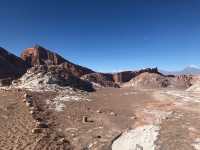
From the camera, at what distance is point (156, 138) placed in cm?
2625

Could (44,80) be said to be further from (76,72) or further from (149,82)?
(149,82)

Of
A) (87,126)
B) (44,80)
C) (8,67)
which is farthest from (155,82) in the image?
(87,126)

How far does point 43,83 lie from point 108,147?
44529 mm

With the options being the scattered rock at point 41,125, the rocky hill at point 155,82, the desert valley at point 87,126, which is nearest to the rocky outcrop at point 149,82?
the rocky hill at point 155,82

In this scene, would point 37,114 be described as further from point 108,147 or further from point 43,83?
point 43,83

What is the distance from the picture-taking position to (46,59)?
561 ft


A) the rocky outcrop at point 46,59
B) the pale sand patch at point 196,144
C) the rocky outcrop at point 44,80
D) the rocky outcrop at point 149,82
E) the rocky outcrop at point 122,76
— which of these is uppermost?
the rocky outcrop at point 46,59

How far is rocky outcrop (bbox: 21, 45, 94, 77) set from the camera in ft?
534

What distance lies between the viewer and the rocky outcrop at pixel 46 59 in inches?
6407

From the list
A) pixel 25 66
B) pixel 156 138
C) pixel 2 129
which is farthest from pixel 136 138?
pixel 25 66

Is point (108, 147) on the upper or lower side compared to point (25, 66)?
lower

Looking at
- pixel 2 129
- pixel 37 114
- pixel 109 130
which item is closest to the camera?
pixel 2 129

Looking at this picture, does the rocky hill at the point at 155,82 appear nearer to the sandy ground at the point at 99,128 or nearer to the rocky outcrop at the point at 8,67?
the rocky outcrop at the point at 8,67

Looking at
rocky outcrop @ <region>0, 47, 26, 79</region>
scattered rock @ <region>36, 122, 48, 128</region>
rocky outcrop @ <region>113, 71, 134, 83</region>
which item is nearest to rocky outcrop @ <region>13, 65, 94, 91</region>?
rocky outcrop @ <region>0, 47, 26, 79</region>
